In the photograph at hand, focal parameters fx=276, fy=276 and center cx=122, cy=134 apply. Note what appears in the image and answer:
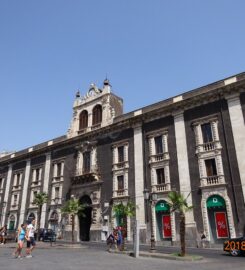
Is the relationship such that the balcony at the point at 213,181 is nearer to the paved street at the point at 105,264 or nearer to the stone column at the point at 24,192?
the paved street at the point at 105,264

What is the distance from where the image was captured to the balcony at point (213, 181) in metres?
24.4

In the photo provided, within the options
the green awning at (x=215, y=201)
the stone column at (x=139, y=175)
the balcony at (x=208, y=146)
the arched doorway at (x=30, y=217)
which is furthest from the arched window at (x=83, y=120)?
the green awning at (x=215, y=201)

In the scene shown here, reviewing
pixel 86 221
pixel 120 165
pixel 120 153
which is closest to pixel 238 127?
pixel 120 165

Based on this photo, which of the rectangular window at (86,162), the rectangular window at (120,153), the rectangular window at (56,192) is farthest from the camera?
the rectangular window at (56,192)

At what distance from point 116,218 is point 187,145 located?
11391mm

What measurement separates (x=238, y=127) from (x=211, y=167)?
4.34m

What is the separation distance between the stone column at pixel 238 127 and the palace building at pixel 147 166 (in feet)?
0.27

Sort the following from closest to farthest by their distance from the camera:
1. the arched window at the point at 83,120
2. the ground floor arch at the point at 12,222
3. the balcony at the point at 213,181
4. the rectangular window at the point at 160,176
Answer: the balcony at the point at 213,181 < the rectangular window at the point at 160,176 < the arched window at the point at 83,120 < the ground floor arch at the point at 12,222

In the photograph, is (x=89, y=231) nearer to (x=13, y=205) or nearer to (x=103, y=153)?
(x=103, y=153)

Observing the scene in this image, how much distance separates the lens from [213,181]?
81.7ft

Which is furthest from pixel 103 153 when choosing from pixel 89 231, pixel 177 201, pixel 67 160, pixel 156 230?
pixel 177 201

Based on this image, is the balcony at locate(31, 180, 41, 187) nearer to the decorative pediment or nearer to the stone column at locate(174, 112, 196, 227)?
the decorative pediment

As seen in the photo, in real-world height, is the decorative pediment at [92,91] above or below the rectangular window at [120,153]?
above

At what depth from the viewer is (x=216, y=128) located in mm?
26016
